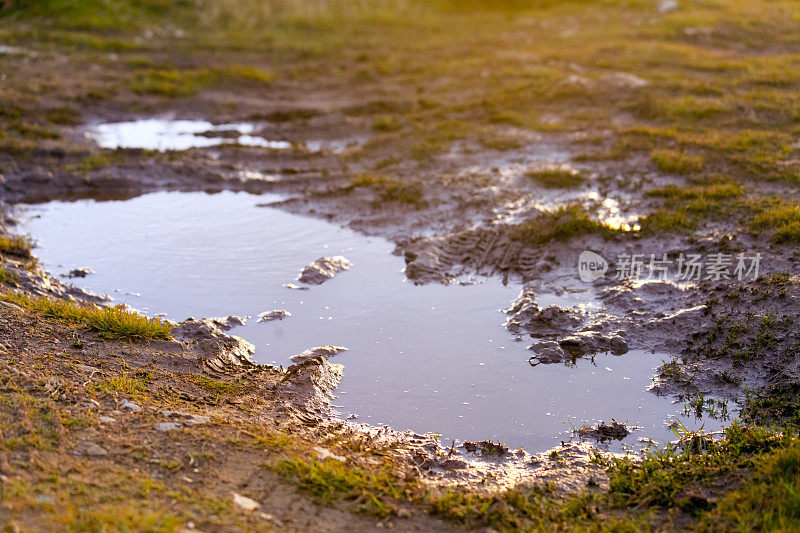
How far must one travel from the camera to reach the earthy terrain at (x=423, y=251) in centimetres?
417

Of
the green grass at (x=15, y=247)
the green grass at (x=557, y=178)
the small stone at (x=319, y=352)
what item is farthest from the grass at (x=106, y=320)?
the green grass at (x=557, y=178)

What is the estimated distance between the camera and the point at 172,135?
1346cm

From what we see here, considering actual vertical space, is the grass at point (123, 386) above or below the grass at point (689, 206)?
below

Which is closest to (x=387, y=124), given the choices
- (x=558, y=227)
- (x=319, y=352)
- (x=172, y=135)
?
(x=172, y=135)

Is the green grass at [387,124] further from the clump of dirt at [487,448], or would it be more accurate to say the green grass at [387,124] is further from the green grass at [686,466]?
the green grass at [686,466]

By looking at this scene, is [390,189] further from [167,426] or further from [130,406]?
[167,426]

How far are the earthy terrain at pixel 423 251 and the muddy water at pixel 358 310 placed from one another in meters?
0.28

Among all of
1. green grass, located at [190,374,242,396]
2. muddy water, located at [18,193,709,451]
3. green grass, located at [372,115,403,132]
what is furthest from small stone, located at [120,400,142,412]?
green grass, located at [372,115,403,132]

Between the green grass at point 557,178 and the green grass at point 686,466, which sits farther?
the green grass at point 557,178

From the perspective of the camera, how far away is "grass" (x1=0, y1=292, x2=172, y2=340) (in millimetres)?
5914

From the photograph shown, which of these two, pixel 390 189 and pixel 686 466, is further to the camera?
pixel 390 189

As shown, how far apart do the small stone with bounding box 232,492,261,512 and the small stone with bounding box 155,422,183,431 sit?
0.83 metres

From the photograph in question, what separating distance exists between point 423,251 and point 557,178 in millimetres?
3013

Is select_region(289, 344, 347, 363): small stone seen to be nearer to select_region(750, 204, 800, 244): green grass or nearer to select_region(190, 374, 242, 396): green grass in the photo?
select_region(190, 374, 242, 396): green grass
